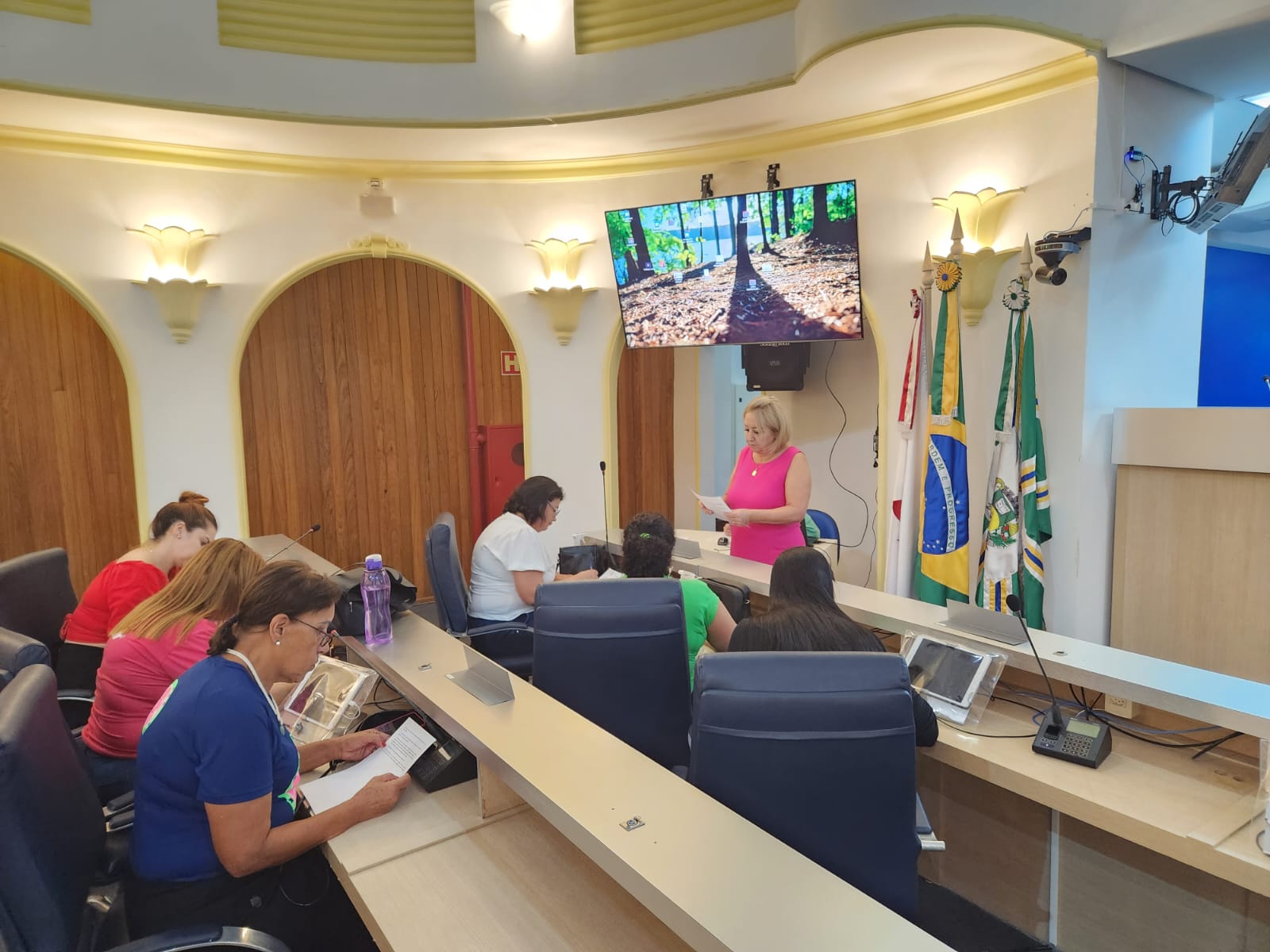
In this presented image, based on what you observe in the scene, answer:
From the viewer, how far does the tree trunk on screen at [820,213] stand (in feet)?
13.1

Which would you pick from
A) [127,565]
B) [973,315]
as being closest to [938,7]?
[973,315]

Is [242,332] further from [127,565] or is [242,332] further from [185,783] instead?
[185,783]

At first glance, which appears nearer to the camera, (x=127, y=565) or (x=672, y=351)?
(x=127, y=565)

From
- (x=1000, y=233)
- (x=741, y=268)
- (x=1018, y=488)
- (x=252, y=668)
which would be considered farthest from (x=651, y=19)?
(x=252, y=668)

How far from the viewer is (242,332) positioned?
15.1 ft

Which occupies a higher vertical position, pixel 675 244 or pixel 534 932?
pixel 675 244

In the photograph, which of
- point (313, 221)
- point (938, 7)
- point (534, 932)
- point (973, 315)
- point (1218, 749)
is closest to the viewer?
point (534, 932)

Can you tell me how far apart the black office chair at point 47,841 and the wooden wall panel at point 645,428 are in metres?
5.17

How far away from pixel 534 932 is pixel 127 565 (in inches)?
79.9

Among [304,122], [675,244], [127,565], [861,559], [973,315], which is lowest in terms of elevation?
[861,559]

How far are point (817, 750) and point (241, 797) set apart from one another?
109 centimetres

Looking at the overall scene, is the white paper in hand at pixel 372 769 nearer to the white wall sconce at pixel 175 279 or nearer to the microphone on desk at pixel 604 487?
the microphone on desk at pixel 604 487

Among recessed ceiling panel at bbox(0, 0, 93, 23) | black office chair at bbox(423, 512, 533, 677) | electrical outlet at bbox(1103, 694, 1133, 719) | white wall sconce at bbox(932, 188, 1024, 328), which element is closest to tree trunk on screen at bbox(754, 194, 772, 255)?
white wall sconce at bbox(932, 188, 1024, 328)

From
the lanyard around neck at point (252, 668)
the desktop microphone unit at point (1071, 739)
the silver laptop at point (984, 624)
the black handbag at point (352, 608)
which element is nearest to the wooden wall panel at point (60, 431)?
the black handbag at point (352, 608)
